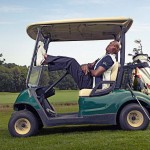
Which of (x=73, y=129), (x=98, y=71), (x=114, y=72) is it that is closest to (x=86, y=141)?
(x=98, y=71)

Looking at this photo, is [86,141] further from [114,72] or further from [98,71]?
[114,72]

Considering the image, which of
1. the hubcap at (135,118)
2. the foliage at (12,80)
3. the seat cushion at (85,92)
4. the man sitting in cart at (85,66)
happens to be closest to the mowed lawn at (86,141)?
the hubcap at (135,118)

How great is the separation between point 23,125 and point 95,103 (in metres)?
1.41

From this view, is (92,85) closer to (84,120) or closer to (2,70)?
(84,120)

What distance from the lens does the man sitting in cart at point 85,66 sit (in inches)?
326

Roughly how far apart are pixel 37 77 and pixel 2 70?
242 feet

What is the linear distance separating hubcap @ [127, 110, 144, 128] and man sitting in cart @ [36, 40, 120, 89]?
2.60 ft

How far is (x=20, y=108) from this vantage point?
877cm

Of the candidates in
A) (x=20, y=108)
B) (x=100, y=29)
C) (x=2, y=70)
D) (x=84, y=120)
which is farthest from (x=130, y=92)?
(x=2, y=70)

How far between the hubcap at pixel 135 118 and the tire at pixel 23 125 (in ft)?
5.71

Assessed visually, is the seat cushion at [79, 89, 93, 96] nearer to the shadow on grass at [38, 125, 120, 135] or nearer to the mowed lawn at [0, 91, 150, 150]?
the mowed lawn at [0, 91, 150, 150]

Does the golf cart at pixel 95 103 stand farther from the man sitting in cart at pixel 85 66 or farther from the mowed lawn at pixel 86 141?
the mowed lawn at pixel 86 141

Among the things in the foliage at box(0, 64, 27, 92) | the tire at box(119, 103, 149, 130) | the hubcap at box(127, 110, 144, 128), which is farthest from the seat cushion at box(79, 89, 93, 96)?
the foliage at box(0, 64, 27, 92)

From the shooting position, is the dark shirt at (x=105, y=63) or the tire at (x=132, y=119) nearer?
the tire at (x=132, y=119)
